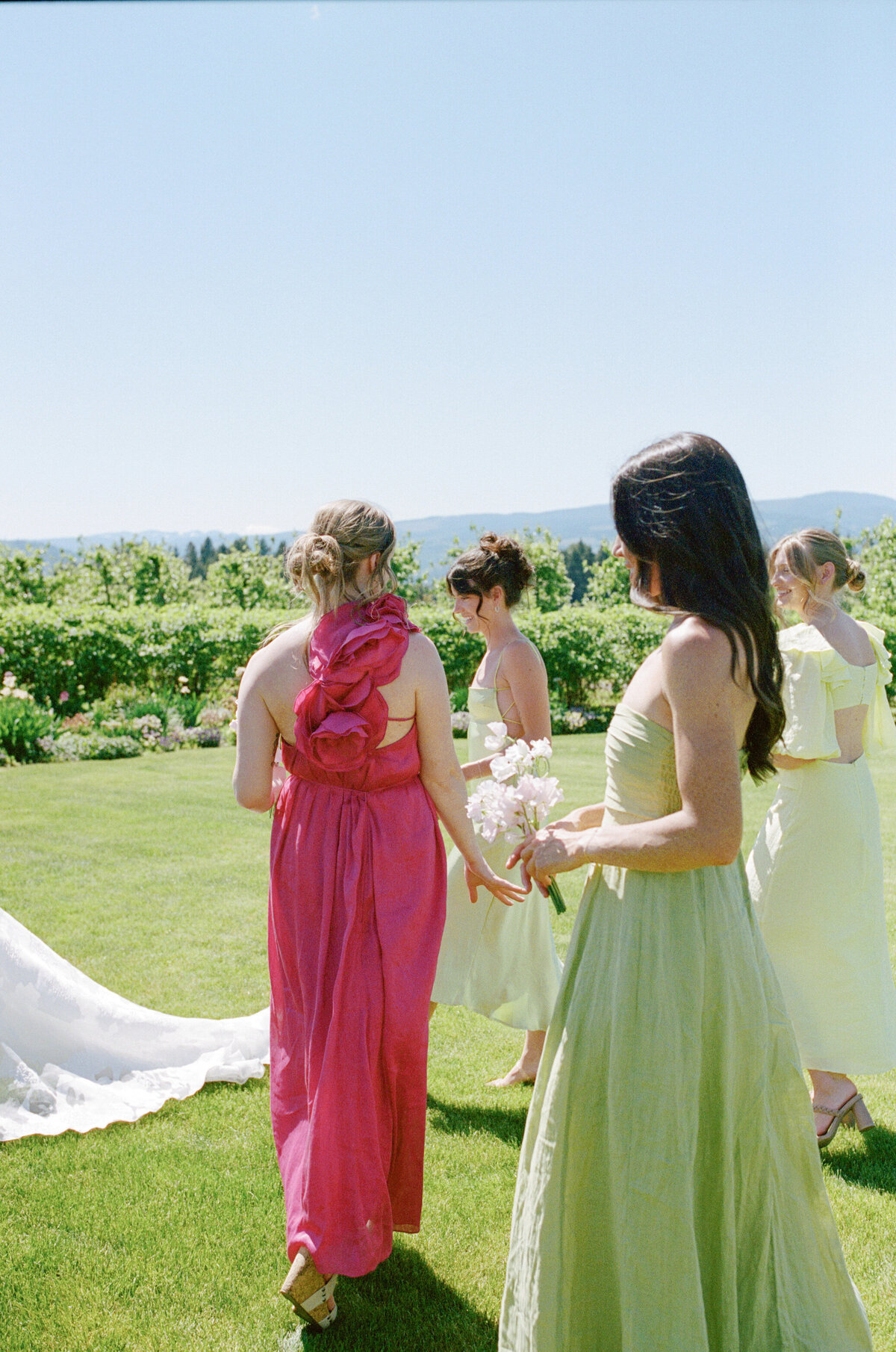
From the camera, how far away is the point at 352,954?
2910mm

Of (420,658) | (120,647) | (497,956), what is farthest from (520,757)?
(120,647)

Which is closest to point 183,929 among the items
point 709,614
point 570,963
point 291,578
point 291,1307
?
point 291,1307

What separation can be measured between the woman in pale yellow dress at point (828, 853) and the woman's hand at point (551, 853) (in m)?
2.01

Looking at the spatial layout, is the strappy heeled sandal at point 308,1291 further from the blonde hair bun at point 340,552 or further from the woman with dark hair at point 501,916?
the blonde hair bun at point 340,552

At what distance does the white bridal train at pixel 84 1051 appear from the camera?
4098 millimetres

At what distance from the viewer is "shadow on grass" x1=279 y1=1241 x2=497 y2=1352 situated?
2.83 m

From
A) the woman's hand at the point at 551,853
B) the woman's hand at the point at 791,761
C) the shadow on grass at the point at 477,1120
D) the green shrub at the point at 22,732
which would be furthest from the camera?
the green shrub at the point at 22,732

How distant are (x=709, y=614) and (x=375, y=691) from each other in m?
1.13

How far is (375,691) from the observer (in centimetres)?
290

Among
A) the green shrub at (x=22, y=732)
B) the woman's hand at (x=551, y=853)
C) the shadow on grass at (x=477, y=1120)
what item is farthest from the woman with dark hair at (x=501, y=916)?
the green shrub at (x=22, y=732)

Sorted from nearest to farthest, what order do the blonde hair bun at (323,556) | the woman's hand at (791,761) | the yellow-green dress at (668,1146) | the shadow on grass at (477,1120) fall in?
the yellow-green dress at (668,1146)
the blonde hair bun at (323,556)
the shadow on grass at (477,1120)
the woman's hand at (791,761)

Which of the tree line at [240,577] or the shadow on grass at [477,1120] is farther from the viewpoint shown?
the tree line at [240,577]

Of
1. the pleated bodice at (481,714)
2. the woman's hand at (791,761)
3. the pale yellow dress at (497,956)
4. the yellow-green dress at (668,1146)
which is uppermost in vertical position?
the pleated bodice at (481,714)

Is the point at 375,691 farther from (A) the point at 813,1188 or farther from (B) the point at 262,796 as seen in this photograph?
(A) the point at 813,1188
